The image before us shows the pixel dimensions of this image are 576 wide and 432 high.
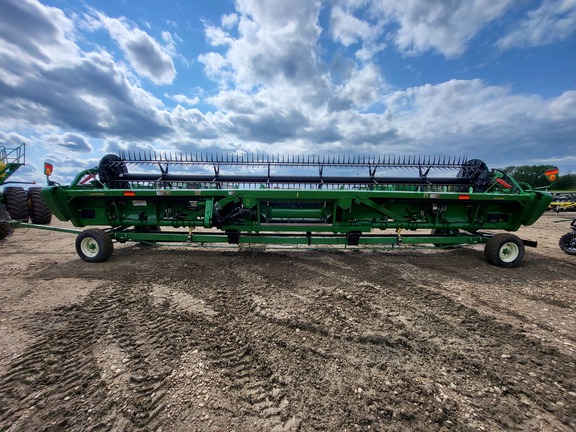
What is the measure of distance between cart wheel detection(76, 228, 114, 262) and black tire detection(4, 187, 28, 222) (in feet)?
21.0

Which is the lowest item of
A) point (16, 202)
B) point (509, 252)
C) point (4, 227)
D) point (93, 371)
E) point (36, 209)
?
point (93, 371)

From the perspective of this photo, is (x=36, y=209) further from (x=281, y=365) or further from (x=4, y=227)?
(x=281, y=365)

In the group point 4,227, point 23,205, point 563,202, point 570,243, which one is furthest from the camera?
point 563,202

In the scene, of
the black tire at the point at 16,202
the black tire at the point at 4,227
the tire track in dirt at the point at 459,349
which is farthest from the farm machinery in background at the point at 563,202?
the black tire at the point at 16,202

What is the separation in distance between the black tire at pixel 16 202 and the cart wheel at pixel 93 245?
6.39m

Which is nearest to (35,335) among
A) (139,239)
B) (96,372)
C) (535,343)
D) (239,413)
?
(96,372)

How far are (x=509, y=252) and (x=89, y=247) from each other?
9.66 m

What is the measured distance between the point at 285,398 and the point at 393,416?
0.81 meters

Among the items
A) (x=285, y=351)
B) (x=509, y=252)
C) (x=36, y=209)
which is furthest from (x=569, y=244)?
(x=36, y=209)

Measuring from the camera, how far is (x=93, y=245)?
5.61 meters

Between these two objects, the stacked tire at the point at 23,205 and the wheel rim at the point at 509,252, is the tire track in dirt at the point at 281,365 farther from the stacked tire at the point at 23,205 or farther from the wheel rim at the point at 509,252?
the stacked tire at the point at 23,205

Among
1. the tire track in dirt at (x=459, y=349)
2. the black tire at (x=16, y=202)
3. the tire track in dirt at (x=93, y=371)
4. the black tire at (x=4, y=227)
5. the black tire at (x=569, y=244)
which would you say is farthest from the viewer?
the black tire at (x=16, y=202)

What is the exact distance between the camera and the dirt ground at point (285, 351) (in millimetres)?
1808

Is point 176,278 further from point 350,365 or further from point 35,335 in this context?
point 350,365
